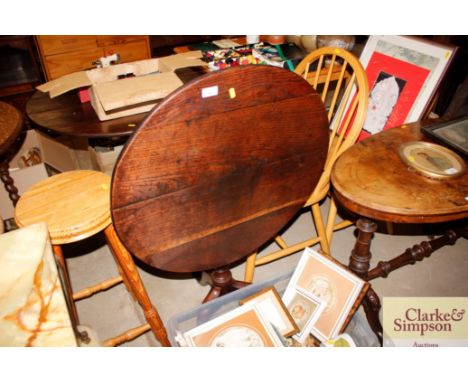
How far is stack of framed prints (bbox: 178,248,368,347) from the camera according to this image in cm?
138

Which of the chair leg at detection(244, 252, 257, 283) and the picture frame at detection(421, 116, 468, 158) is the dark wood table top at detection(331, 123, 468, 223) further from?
the chair leg at detection(244, 252, 257, 283)

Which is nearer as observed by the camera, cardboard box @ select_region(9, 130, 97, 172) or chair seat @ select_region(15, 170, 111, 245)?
chair seat @ select_region(15, 170, 111, 245)

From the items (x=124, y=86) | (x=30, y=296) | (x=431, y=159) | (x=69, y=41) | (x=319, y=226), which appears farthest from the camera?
(x=69, y=41)

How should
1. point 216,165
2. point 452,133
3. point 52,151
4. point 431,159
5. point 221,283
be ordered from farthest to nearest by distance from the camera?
point 52,151
point 221,283
point 452,133
point 431,159
point 216,165

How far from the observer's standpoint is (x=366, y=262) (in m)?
1.55

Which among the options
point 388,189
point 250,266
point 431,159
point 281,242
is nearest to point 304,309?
point 250,266

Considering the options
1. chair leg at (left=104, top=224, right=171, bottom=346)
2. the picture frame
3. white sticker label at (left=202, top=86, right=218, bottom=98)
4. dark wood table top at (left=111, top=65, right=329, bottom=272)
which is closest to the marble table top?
dark wood table top at (left=111, top=65, right=329, bottom=272)

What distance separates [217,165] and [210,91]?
0.23 m

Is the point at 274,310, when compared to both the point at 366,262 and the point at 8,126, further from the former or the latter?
the point at 8,126

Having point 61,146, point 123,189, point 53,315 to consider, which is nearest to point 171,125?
point 123,189

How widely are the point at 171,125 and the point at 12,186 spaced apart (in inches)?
62.4

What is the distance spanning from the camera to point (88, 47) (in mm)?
3396

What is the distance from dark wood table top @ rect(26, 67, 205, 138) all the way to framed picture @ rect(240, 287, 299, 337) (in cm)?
83
